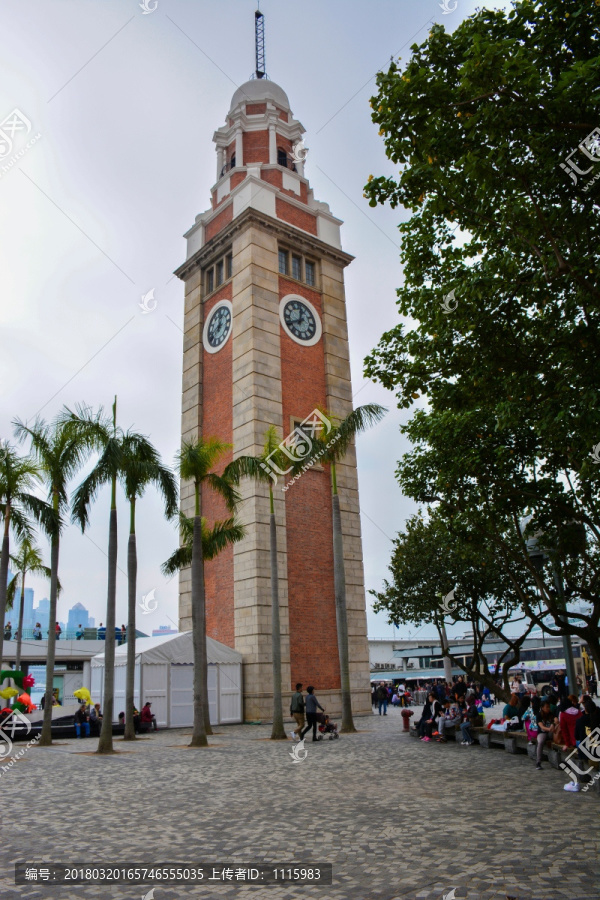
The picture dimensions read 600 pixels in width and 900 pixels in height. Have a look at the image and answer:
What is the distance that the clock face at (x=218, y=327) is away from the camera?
3491cm

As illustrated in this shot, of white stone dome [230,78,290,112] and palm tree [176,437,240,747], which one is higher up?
white stone dome [230,78,290,112]

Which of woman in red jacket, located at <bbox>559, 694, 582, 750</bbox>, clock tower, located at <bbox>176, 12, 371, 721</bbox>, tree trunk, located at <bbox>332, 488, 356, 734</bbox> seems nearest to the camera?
woman in red jacket, located at <bbox>559, 694, 582, 750</bbox>

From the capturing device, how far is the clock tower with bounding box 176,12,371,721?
2994 centimetres

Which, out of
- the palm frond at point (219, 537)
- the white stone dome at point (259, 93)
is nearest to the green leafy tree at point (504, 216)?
the palm frond at point (219, 537)

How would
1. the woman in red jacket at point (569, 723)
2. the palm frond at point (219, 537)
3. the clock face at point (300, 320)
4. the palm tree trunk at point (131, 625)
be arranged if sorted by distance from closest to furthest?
the woman in red jacket at point (569, 723), the palm tree trunk at point (131, 625), the palm frond at point (219, 537), the clock face at point (300, 320)

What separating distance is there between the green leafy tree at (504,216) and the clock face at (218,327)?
20.7m

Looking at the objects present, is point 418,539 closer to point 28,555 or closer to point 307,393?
point 307,393

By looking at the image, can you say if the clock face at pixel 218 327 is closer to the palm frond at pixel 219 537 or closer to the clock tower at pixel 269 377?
the clock tower at pixel 269 377

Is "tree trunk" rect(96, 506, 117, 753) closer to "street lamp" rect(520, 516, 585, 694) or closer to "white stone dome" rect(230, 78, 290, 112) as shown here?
"street lamp" rect(520, 516, 585, 694)

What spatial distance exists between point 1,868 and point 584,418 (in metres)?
8.84

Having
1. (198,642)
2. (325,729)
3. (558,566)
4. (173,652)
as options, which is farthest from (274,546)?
(558,566)

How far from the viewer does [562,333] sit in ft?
38.5

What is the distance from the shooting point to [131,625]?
859 inches

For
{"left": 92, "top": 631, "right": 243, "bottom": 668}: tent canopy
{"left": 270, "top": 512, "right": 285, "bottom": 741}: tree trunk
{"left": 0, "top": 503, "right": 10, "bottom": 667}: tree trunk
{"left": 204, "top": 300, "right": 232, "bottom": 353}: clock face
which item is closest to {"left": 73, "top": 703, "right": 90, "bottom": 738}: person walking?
{"left": 92, "top": 631, "right": 243, "bottom": 668}: tent canopy
